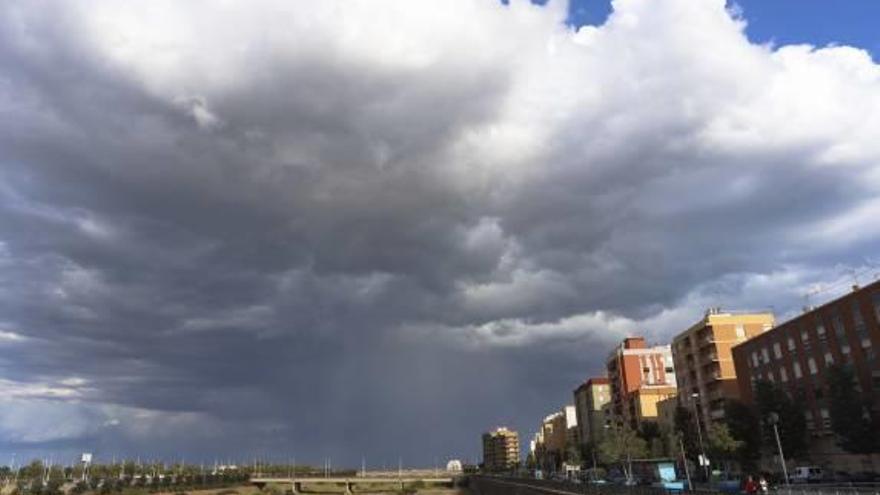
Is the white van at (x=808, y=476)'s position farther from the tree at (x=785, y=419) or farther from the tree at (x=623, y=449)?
the tree at (x=623, y=449)

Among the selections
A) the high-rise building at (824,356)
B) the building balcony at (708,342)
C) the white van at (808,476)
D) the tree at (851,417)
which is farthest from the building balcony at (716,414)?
the white van at (808,476)

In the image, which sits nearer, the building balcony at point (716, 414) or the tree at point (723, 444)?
the tree at point (723, 444)

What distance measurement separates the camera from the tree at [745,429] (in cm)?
10425

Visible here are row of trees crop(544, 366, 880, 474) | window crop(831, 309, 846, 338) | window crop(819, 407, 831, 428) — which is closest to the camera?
row of trees crop(544, 366, 880, 474)

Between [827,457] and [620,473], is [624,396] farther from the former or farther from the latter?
[827,457]

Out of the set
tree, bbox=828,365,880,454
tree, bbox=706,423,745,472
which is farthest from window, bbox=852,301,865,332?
tree, bbox=706,423,745,472

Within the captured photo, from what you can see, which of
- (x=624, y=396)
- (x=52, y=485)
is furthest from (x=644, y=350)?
(x=52, y=485)

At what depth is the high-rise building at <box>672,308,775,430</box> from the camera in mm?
134375

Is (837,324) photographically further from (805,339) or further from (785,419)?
(785,419)

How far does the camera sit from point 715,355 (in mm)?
135625

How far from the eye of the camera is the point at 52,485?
158 m

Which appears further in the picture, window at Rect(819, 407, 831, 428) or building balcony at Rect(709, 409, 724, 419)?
building balcony at Rect(709, 409, 724, 419)

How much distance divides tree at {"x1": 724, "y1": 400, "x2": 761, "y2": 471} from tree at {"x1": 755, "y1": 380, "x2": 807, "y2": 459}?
2.45 m

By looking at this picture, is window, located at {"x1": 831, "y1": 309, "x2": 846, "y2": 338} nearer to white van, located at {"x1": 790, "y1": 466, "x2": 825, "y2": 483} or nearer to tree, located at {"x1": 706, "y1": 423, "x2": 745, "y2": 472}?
white van, located at {"x1": 790, "y1": 466, "x2": 825, "y2": 483}
